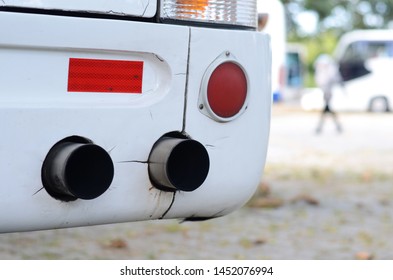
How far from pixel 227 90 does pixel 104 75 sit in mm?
401

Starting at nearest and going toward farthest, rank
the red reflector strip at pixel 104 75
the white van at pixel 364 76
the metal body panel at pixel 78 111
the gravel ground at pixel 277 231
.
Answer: the metal body panel at pixel 78 111
the red reflector strip at pixel 104 75
the gravel ground at pixel 277 231
the white van at pixel 364 76

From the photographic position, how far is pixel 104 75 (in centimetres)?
260

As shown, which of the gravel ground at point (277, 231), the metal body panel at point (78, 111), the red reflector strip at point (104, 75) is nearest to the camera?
the metal body panel at point (78, 111)

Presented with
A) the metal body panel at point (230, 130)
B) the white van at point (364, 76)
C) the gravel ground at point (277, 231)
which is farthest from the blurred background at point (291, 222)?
the white van at point (364, 76)

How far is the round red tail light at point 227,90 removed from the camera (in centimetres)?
276

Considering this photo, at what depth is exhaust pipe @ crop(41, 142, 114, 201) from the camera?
2467 millimetres

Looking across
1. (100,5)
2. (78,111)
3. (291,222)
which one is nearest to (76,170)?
(78,111)

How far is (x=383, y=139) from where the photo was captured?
1612cm

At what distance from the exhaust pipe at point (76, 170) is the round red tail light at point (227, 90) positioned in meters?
0.42

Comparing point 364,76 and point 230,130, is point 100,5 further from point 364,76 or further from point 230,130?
point 364,76

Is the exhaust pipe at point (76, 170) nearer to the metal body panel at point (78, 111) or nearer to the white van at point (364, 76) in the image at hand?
the metal body panel at point (78, 111)

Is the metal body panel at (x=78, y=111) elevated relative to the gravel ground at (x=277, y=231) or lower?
elevated
